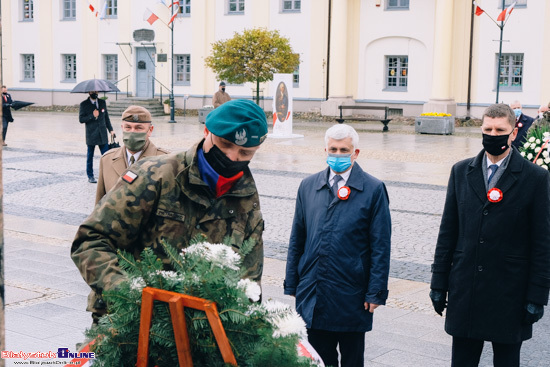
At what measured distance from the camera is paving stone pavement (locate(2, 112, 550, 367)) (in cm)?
579

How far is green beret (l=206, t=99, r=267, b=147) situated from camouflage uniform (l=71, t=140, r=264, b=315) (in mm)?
152

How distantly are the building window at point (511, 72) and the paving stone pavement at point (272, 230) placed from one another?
31.9 feet

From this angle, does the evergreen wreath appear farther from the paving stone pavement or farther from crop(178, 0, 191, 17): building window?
crop(178, 0, 191, 17): building window

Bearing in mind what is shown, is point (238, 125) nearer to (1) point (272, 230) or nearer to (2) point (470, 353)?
(2) point (470, 353)

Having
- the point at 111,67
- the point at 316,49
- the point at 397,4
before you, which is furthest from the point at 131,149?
the point at 111,67

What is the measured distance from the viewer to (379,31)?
35656 mm

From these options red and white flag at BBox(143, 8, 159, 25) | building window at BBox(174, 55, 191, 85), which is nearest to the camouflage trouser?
red and white flag at BBox(143, 8, 159, 25)

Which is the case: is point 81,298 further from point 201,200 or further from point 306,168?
point 306,168

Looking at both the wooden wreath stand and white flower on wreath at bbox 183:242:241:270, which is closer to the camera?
the wooden wreath stand

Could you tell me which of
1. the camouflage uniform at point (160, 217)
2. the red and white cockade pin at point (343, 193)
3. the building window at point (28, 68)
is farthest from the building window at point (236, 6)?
the camouflage uniform at point (160, 217)

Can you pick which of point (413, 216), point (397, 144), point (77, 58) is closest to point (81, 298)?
point (413, 216)

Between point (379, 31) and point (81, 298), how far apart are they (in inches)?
1212

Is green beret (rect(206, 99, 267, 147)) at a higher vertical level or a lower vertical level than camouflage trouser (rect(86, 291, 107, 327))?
higher

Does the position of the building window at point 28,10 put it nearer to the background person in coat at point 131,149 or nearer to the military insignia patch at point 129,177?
the background person in coat at point 131,149
